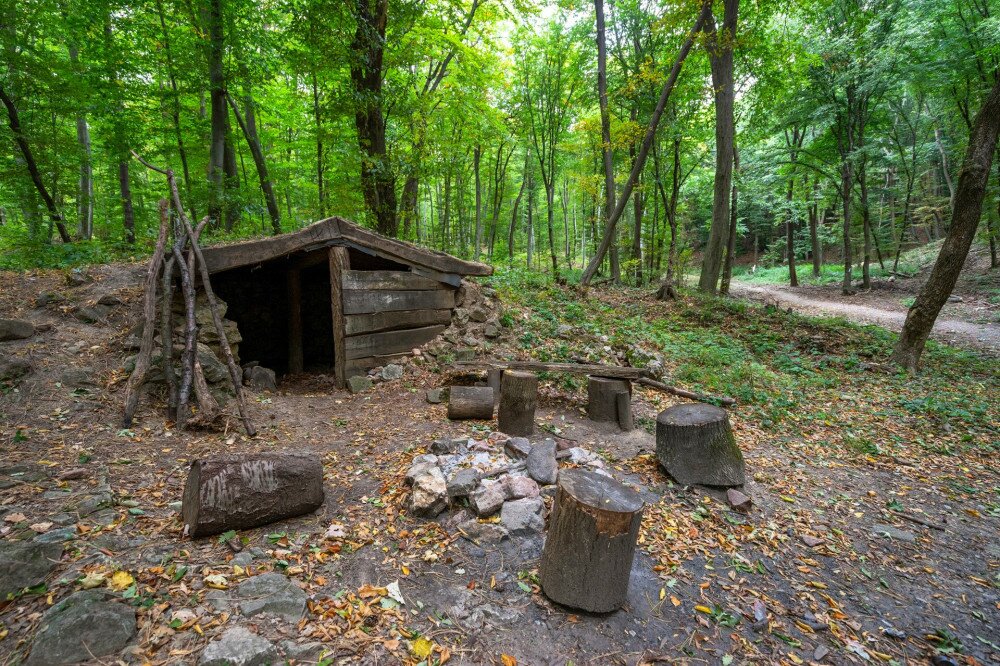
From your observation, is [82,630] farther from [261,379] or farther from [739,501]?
[261,379]

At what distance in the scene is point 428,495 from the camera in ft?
11.1

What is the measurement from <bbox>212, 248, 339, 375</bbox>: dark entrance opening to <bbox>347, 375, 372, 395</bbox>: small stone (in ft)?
8.31

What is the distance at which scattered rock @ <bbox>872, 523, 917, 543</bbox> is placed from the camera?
3660 millimetres

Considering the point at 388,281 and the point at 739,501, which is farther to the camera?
the point at 388,281

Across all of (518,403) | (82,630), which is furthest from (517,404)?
(82,630)

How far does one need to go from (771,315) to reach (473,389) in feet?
30.1

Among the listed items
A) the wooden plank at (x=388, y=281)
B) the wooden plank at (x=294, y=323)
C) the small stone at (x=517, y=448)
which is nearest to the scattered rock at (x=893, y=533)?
the small stone at (x=517, y=448)

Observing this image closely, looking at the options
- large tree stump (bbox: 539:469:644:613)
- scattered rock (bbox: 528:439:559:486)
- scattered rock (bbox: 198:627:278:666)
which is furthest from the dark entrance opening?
large tree stump (bbox: 539:469:644:613)

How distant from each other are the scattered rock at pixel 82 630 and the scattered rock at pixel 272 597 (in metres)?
0.50

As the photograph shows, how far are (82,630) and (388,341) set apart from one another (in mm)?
5085

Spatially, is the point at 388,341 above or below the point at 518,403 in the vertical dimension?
above

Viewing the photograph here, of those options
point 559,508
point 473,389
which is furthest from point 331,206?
point 559,508

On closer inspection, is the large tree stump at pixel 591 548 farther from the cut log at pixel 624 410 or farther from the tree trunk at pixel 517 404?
the cut log at pixel 624 410

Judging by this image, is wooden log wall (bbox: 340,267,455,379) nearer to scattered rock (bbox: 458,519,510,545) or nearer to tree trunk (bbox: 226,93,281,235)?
scattered rock (bbox: 458,519,510,545)
